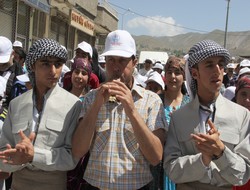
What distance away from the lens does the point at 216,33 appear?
17262 centimetres

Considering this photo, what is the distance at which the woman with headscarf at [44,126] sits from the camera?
2.38 metres

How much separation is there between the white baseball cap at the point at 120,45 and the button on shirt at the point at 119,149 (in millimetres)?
286

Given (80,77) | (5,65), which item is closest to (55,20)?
(5,65)

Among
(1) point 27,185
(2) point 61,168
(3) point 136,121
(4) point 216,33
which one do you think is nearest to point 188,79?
(3) point 136,121

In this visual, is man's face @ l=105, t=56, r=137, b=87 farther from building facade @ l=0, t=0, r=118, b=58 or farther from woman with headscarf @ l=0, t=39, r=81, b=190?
building facade @ l=0, t=0, r=118, b=58

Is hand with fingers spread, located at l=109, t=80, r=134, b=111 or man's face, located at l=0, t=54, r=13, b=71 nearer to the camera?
hand with fingers spread, located at l=109, t=80, r=134, b=111

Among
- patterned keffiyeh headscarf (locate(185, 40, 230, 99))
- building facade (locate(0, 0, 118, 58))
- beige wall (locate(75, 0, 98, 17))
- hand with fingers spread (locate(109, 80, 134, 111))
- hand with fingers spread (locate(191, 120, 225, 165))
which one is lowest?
hand with fingers spread (locate(191, 120, 225, 165))

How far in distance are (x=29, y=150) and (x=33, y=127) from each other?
0.79 ft

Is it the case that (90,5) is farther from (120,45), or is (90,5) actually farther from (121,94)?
(121,94)

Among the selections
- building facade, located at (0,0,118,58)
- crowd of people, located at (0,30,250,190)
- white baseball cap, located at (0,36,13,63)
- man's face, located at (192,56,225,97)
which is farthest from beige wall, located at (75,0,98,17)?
man's face, located at (192,56,225,97)

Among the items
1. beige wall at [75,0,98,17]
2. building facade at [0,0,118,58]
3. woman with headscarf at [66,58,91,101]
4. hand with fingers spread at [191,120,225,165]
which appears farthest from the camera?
beige wall at [75,0,98,17]

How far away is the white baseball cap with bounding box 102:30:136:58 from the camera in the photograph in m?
2.43

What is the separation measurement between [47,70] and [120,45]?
55 cm

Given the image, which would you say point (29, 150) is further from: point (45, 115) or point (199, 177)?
point (199, 177)
